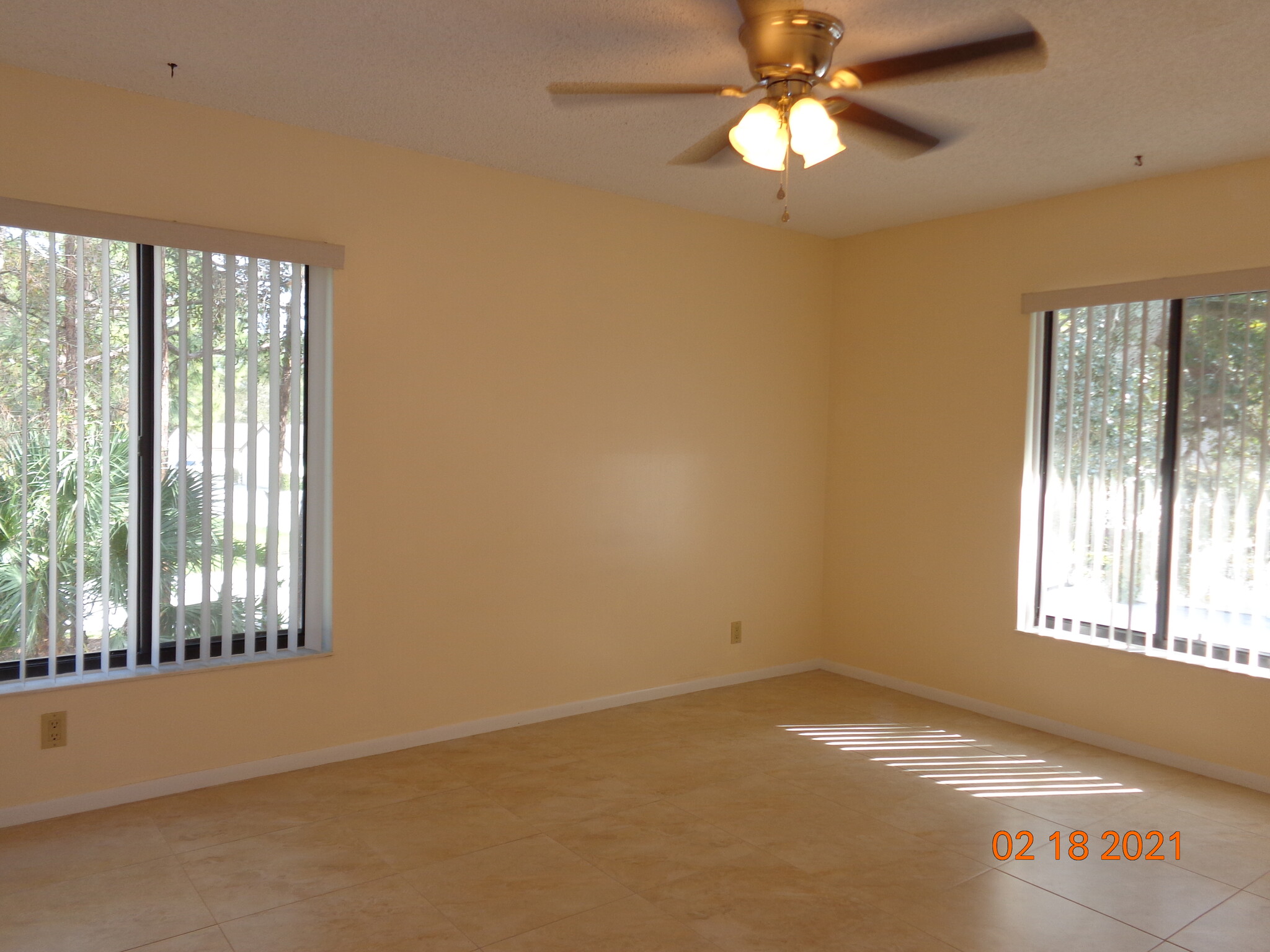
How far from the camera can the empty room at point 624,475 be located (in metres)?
2.51

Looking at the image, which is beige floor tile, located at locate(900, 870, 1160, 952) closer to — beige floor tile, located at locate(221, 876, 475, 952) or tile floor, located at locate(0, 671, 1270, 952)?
tile floor, located at locate(0, 671, 1270, 952)

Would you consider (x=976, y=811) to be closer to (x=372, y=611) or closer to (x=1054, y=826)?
(x=1054, y=826)

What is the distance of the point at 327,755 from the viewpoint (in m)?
3.54

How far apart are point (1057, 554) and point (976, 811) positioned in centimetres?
143

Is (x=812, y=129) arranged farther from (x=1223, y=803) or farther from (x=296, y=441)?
(x=1223, y=803)

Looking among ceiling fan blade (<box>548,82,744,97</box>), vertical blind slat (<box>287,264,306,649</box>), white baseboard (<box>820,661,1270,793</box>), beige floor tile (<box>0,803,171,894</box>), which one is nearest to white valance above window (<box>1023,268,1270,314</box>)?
white baseboard (<box>820,661,1270,793</box>)

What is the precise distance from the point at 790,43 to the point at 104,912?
2836mm

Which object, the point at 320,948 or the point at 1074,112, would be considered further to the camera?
the point at 1074,112

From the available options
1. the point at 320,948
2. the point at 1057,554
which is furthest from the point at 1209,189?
the point at 320,948

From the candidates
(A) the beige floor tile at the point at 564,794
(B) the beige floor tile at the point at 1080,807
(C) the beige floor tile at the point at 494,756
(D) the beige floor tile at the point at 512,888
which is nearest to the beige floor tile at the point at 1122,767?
(B) the beige floor tile at the point at 1080,807

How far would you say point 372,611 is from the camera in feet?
11.9

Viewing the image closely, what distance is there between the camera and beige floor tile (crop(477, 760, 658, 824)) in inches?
123

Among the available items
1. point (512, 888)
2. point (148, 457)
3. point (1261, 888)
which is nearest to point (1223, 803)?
point (1261, 888)

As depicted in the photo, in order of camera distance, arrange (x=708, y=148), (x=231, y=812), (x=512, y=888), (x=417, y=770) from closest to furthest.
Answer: (x=512, y=888), (x=708, y=148), (x=231, y=812), (x=417, y=770)
